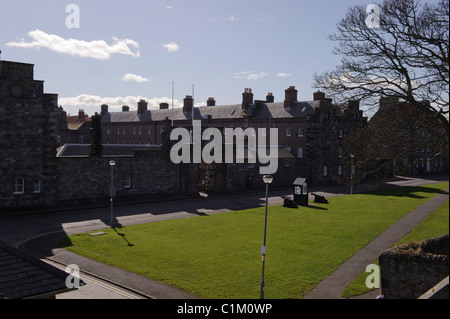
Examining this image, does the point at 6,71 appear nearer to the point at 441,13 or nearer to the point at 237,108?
the point at 441,13

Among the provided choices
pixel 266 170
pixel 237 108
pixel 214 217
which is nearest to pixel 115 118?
pixel 237 108

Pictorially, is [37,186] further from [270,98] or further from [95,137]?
[270,98]

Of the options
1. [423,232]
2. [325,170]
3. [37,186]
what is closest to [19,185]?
[37,186]

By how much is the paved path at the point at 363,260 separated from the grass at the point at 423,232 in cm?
27

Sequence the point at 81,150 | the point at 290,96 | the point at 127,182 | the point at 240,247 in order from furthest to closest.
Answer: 1. the point at 290,96
2. the point at 81,150
3. the point at 127,182
4. the point at 240,247

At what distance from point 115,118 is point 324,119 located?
1934 inches

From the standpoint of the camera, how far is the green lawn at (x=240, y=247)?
15.0 m

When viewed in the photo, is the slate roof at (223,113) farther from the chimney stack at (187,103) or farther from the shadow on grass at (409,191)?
the shadow on grass at (409,191)

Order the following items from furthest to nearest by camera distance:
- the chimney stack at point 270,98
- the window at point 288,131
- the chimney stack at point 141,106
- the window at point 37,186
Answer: the chimney stack at point 141,106 < the chimney stack at point 270,98 < the window at point 288,131 < the window at point 37,186

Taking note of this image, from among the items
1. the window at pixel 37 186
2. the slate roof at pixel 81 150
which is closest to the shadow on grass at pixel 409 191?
the slate roof at pixel 81 150

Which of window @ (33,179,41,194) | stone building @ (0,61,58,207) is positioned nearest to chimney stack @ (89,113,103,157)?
stone building @ (0,61,58,207)

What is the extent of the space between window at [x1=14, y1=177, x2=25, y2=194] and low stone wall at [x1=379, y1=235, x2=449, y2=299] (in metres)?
26.5

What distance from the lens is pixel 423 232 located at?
2288cm

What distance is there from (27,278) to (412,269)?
11.8m
